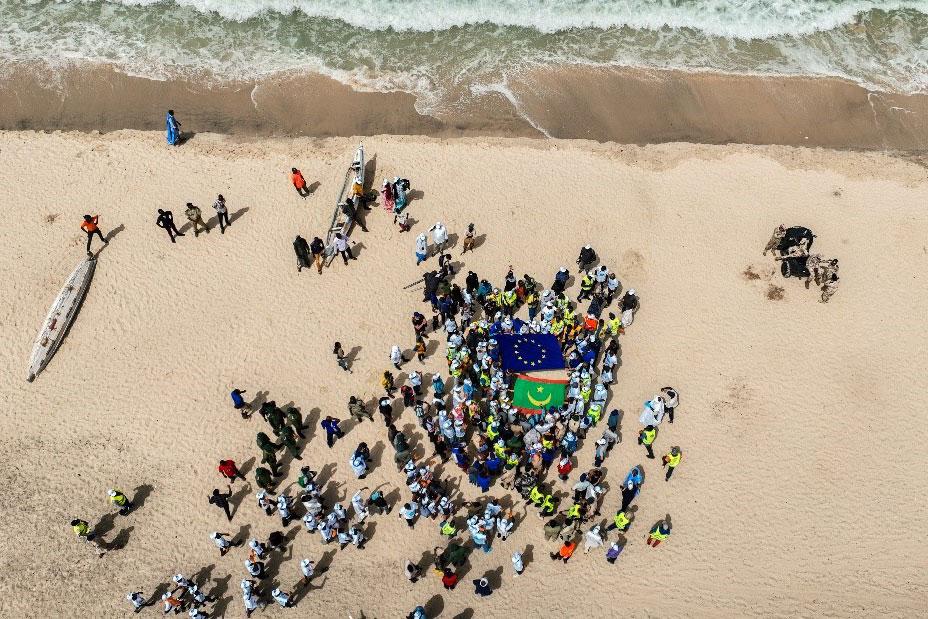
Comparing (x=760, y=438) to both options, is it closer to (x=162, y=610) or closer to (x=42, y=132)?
(x=162, y=610)

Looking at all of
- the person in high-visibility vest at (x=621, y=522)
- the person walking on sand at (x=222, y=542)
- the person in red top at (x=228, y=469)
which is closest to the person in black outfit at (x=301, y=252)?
the person in red top at (x=228, y=469)

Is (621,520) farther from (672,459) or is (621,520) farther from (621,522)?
(672,459)

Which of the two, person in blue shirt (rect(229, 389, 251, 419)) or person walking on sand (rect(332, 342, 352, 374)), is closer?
person in blue shirt (rect(229, 389, 251, 419))

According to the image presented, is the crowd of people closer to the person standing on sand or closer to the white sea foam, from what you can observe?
the person standing on sand

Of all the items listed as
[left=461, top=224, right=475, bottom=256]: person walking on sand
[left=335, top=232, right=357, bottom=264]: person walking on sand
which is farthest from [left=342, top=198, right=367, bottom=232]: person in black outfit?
[left=461, top=224, right=475, bottom=256]: person walking on sand

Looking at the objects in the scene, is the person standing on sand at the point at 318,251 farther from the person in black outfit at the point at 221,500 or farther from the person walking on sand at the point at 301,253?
the person in black outfit at the point at 221,500

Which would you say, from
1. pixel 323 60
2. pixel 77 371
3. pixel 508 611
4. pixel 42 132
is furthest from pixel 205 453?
pixel 323 60
